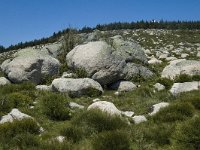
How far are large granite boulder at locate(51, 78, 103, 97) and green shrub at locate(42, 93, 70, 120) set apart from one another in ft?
9.17

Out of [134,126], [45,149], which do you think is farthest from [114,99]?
Result: [45,149]

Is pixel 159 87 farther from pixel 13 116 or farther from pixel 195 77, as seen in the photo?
pixel 13 116

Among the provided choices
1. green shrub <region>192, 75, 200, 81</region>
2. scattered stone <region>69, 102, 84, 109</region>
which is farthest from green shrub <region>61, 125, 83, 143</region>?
green shrub <region>192, 75, 200, 81</region>

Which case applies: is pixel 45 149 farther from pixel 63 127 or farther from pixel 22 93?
pixel 22 93

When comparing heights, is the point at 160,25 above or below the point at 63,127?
below

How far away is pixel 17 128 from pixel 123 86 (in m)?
9.16

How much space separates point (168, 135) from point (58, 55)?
16.7m

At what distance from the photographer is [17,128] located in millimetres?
13062

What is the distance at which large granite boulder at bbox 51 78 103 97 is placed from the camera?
63.8ft

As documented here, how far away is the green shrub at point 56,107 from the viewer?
51.7 feet

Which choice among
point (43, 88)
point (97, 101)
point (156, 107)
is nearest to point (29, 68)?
point (43, 88)

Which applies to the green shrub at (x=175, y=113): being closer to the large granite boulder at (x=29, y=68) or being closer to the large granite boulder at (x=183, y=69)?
the large granite boulder at (x=183, y=69)

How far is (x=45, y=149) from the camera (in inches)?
443

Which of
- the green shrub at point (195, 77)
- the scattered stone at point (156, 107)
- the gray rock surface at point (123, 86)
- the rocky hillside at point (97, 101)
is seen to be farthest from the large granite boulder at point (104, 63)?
the scattered stone at point (156, 107)
